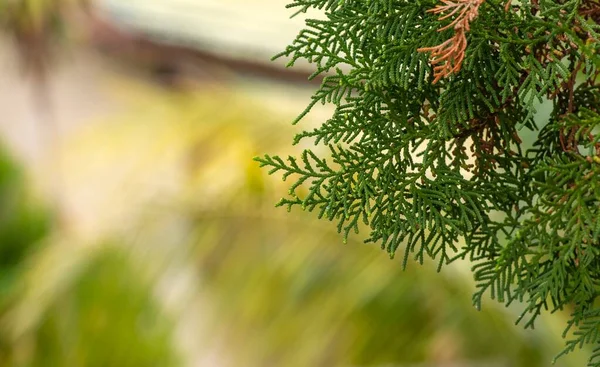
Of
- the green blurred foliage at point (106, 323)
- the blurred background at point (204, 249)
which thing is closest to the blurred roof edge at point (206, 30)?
the blurred background at point (204, 249)

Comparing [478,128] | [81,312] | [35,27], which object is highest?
[35,27]

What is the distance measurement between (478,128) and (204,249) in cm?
98

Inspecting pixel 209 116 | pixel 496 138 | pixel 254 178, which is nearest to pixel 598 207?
pixel 496 138

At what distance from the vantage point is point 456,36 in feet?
0.87

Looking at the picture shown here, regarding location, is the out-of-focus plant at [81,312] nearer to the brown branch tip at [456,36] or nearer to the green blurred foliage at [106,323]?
the green blurred foliage at [106,323]

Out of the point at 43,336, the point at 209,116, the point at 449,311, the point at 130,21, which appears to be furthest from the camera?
the point at 130,21

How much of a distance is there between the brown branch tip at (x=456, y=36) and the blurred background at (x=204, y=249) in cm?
78

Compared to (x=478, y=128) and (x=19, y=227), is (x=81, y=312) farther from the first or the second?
(x=478, y=128)

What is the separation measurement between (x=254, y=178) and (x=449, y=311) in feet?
1.21

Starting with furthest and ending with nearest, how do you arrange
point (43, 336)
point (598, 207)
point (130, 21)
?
point (130, 21) → point (43, 336) → point (598, 207)

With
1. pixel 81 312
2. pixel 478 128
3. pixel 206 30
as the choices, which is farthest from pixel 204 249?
pixel 478 128

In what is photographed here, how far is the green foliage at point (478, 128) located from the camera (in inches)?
10.8

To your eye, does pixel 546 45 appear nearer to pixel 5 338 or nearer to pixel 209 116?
pixel 209 116

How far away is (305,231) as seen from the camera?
120 centimetres
